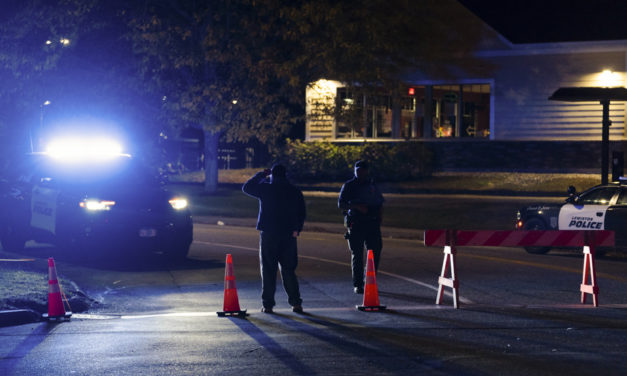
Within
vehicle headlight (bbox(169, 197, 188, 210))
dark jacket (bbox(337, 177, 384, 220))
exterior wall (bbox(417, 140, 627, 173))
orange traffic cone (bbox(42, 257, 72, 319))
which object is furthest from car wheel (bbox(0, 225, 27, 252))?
exterior wall (bbox(417, 140, 627, 173))

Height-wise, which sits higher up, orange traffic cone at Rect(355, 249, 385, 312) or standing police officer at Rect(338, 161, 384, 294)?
standing police officer at Rect(338, 161, 384, 294)

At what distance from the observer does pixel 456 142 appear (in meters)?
36.0

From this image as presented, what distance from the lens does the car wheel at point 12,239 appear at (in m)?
18.0

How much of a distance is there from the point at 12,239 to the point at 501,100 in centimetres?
2129

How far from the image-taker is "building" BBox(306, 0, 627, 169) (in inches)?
1296

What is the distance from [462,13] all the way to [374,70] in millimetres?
5918

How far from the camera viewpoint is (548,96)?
33812mm

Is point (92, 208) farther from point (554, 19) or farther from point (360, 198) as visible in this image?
point (554, 19)

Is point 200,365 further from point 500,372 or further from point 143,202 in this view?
point 143,202

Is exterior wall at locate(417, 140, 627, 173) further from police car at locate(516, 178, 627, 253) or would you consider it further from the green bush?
police car at locate(516, 178, 627, 253)

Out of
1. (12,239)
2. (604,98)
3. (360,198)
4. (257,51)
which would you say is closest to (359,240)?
(360,198)

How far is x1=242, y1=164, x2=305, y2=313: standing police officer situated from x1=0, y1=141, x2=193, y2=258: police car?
17.2 ft

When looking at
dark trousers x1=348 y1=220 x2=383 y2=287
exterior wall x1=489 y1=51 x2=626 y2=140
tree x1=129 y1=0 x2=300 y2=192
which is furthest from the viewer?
exterior wall x1=489 y1=51 x2=626 y2=140

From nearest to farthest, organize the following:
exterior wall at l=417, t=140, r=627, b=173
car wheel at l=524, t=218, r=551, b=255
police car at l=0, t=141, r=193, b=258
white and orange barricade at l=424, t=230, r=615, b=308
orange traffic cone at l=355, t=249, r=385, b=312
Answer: orange traffic cone at l=355, t=249, r=385, b=312, white and orange barricade at l=424, t=230, r=615, b=308, police car at l=0, t=141, r=193, b=258, car wheel at l=524, t=218, r=551, b=255, exterior wall at l=417, t=140, r=627, b=173
